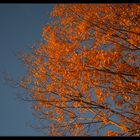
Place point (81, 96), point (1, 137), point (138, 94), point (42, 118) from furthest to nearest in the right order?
1. point (42, 118)
2. point (81, 96)
3. point (138, 94)
4. point (1, 137)

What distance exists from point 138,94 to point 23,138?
626 centimetres

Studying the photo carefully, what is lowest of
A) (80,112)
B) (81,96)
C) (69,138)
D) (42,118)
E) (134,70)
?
(42,118)

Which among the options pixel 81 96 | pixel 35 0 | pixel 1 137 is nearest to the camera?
pixel 1 137

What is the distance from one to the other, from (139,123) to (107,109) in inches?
41.8

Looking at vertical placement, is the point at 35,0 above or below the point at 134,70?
above

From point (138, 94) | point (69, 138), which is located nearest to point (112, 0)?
point (69, 138)

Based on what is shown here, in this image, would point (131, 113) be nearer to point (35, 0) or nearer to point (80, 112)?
point (80, 112)

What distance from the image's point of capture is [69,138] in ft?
6.18

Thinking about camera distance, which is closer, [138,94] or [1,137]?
[1,137]

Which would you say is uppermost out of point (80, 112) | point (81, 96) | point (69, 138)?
point (69, 138)

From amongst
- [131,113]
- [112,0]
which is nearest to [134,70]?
[131,113]

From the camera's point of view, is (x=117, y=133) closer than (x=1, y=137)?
No

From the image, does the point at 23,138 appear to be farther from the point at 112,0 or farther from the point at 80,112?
the point at 80,112

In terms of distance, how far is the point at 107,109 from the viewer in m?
7.97
